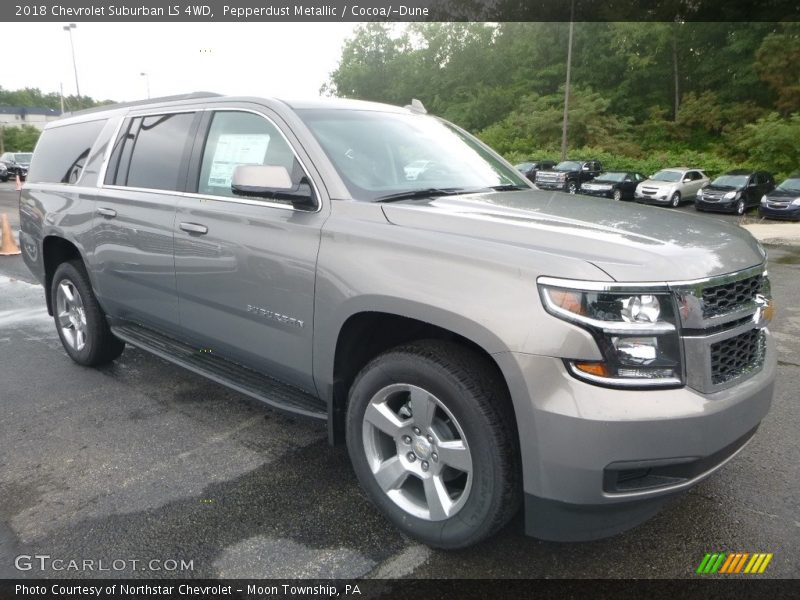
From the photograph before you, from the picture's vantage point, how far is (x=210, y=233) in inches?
132

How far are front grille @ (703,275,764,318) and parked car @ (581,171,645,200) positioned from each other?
23.3 metres

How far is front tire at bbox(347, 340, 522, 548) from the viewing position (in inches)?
89.7

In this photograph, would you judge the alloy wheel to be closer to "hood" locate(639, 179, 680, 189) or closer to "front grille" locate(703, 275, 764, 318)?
"front grille" locate(703, 275, 764, 318)

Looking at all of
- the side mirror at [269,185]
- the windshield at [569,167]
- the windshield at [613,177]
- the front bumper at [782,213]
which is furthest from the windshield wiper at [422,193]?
the windshield at [569,167]

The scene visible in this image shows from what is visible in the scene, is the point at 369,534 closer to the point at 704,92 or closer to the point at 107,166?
the point at 107,166

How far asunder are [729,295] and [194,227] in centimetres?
266

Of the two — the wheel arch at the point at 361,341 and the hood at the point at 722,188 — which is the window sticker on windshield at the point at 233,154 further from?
the hood at the point at 722,188

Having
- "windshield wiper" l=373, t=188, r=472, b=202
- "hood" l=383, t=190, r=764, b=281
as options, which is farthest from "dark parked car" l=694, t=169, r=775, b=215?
"windshield wiper" l=373, t=188, r=472, b=202

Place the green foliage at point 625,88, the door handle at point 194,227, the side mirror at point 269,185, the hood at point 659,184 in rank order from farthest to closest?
the green foliage at point 625,88
the hood at point 659,184
the door handle at point 194,227
the side mirror at point 269,185

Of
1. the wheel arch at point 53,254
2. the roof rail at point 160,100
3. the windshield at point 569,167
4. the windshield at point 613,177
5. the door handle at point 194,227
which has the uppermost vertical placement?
the roof rail at point 160,100

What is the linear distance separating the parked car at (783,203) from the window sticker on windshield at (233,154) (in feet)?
67.0

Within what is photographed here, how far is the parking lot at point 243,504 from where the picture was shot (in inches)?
99.8

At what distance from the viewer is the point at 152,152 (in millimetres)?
3984

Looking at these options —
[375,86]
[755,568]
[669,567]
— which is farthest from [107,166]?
[375,86]
